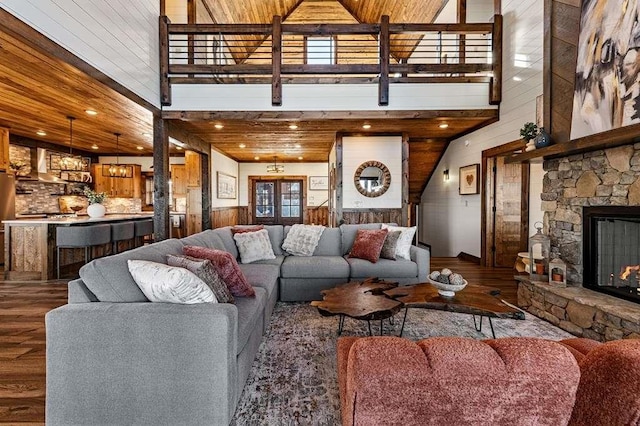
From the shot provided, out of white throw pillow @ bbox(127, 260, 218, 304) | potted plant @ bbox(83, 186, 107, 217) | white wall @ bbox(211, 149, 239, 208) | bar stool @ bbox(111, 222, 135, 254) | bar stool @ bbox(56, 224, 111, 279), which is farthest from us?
white wall @ bbox(211, 149, 239, 208)

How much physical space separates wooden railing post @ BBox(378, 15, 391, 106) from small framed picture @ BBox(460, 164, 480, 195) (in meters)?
2.21

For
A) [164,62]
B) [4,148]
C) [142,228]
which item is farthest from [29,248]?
[164,62]

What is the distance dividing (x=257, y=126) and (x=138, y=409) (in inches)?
192

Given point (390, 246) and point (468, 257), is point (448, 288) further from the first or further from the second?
point (468, 257)

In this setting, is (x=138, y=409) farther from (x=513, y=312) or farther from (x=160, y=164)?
(x=160, y=164)

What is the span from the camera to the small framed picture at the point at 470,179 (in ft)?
19.7

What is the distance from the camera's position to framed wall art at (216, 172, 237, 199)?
8.35m

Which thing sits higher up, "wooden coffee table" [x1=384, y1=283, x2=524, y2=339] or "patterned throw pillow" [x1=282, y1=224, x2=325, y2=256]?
"patterned throw pillow" [x1=282, y1=224, x2=325, y2=256]

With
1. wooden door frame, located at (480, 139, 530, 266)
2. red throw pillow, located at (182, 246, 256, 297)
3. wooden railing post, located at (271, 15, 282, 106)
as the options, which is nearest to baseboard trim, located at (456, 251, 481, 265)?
wooden door frame, located at (480, 139, 530, 266)

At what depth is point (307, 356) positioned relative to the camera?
2.58m

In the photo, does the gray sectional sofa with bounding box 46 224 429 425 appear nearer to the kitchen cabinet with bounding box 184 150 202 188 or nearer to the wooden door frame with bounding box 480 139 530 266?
the wooden door frame with bounding box 480 139 530 266

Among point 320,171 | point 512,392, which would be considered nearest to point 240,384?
point 512,392

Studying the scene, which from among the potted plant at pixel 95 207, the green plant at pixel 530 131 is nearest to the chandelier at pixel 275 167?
the potted plant at pixel 95 207

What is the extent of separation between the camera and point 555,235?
3660 mm
